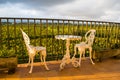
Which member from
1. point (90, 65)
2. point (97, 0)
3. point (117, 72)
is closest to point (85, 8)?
point (97, 0)

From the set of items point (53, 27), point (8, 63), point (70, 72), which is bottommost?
point (70, 72)

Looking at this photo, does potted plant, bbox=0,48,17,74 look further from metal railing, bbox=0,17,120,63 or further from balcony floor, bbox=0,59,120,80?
metal railing, bbox=0,17,120,63

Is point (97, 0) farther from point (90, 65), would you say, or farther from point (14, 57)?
point (14, 57)

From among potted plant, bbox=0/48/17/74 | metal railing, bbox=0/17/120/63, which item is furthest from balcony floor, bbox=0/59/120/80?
Result: metal railing, bbox=0/17/120/63

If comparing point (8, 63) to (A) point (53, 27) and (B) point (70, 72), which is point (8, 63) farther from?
(A) point (53, 27)

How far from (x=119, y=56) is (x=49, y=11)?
9.11 feet

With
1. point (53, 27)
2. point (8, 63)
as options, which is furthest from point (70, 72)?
point (53, 27)

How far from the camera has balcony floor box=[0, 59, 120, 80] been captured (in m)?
3.90

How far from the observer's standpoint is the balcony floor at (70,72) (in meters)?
3.90

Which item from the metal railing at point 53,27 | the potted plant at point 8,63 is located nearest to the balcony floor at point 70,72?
the potted plant at point 8,63

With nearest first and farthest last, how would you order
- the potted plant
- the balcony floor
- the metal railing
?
the balcony floor, the potted plant, the metal railing

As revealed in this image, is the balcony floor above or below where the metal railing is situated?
below

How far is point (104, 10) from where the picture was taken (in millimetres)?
7234

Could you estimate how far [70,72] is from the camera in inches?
169
